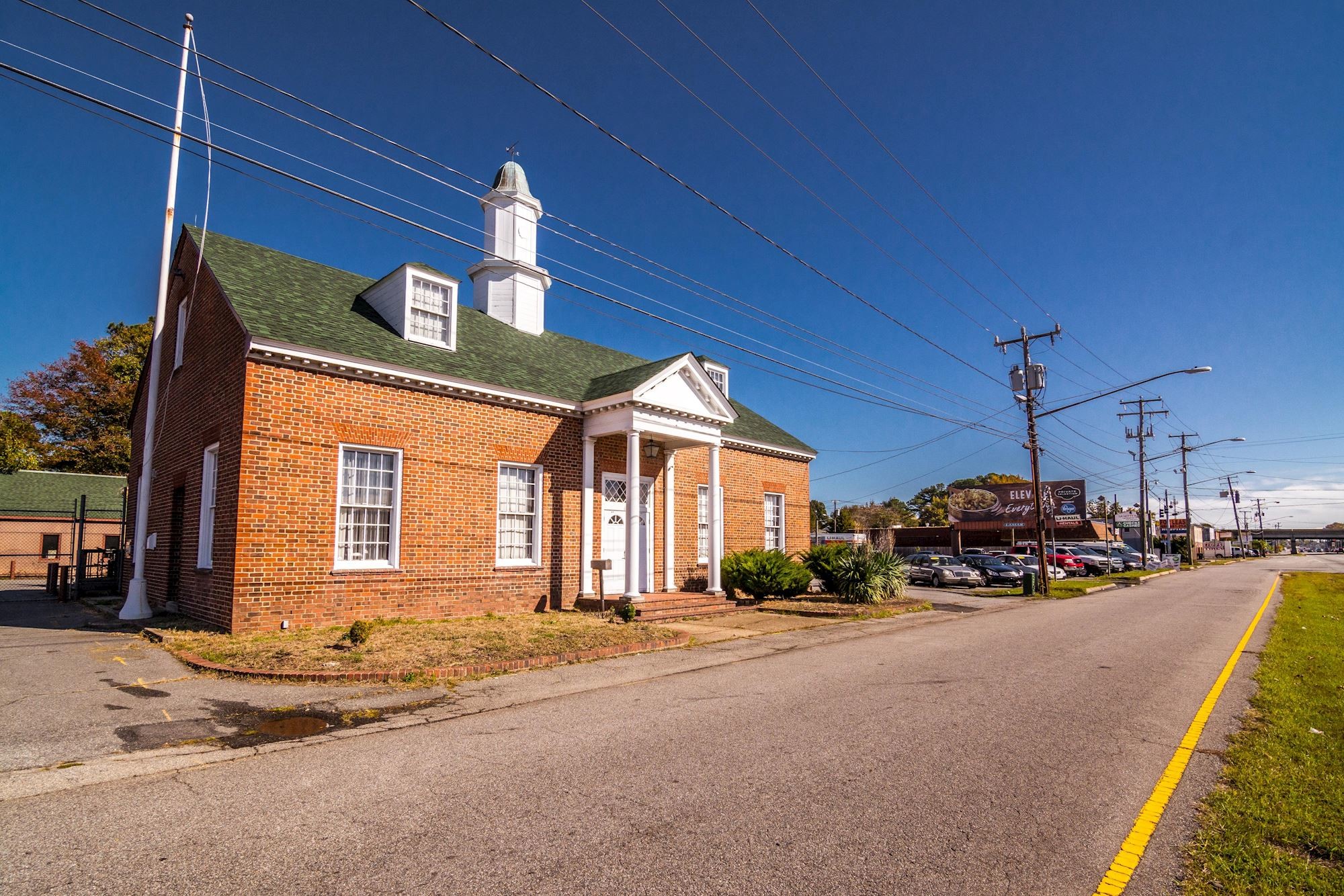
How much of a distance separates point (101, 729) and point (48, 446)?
145 ft

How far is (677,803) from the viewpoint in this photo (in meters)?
4.78

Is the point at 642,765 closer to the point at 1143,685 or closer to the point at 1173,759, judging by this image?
the point at 1173,759

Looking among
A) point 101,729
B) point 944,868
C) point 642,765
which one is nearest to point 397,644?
point 101,729

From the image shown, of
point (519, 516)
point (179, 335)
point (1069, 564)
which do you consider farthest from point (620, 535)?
point (1069, 564)

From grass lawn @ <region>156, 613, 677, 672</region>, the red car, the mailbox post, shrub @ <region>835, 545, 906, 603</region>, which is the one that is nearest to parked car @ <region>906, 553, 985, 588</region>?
the red car

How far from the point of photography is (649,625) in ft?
46.7

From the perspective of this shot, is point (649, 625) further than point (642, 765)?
Yes

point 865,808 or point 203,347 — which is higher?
point 203,347

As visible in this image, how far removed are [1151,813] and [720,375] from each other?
2054 cm

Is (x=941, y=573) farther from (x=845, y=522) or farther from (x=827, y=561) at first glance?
(x=845, y=522)

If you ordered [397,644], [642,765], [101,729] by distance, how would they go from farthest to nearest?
[397,644], [101,729], [642,765]

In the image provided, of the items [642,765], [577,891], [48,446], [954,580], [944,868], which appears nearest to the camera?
[577,891]

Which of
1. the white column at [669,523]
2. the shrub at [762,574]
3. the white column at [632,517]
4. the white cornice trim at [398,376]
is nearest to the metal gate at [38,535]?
the white cornice trim at [398,376]

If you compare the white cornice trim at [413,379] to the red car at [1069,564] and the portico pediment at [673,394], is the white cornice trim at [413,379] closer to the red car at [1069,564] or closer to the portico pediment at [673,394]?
the portico pediment at [673,394]
